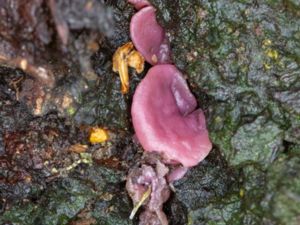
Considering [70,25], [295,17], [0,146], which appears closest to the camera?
[70,25]

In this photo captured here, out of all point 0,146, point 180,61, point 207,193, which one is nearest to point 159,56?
point 180,61

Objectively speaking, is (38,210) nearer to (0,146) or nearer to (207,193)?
(0,146)

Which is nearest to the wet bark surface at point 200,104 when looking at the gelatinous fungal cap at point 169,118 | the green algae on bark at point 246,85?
the green algae on bark at point 246,85

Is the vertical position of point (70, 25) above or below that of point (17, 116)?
above

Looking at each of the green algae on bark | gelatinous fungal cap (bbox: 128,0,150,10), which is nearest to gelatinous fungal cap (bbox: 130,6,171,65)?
gelatinous fungal cap (bbox: 128,0,150,10)

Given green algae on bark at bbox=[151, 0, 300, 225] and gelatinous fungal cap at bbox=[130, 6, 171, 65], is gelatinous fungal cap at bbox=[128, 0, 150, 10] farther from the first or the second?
green algae on bark at bbox=[151, 0, 300, 225]

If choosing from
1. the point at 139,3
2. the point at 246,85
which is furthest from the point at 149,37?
the point at 246,85
